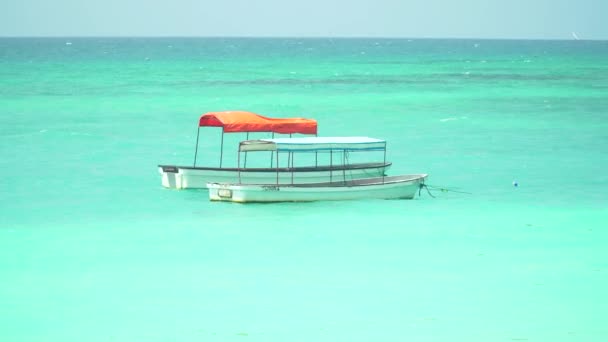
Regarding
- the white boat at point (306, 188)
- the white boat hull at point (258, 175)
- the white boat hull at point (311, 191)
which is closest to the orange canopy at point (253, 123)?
the white boat at point (306, 188)

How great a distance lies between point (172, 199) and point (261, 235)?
14.4ft

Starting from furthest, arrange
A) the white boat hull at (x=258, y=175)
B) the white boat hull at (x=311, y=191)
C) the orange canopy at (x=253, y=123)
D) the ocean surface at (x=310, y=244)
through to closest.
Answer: the orange canopy at (x=253, y=123) → the white boat hull at (x=258, y=175) → the white boat hull at (x=311, y=191) → the ocean surface at (x=310, y=244)

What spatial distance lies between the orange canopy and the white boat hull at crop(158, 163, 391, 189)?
100 centimetres

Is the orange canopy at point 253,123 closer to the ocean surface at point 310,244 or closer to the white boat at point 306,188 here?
the white boat at point 306,188

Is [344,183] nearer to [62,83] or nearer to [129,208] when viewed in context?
[129,208]

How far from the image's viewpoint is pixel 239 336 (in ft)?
45.0

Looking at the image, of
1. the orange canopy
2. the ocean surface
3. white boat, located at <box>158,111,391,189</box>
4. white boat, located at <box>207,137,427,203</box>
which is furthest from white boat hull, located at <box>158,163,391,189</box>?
the orange canopy

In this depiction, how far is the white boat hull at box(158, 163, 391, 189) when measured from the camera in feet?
76.4

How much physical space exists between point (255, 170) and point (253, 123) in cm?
115

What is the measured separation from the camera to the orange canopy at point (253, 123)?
23859mm

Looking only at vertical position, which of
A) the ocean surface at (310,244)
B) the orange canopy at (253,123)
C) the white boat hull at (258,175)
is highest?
the orange canopy at (253,123)

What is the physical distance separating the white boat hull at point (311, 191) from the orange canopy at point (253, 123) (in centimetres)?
179

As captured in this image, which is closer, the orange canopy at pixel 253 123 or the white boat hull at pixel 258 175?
the white boat hull at pixel 258 175

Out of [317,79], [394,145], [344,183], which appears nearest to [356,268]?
[344,183]
